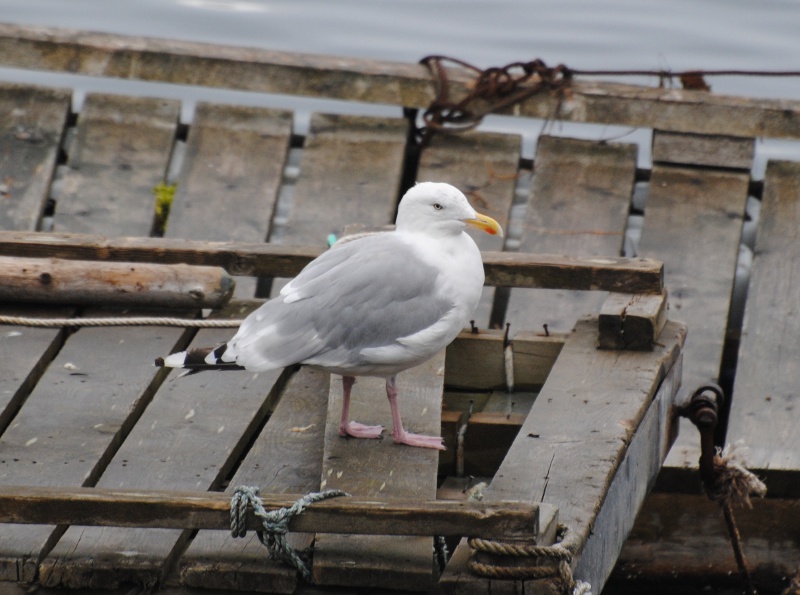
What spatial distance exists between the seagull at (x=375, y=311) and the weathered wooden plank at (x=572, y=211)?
1.32m

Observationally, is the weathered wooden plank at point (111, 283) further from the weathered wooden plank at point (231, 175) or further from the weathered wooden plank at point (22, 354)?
the weathered wooden plank at point (231, 175)

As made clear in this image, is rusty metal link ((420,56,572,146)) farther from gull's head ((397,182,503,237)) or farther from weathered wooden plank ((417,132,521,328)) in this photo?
gull's head ((397,182,503,237))

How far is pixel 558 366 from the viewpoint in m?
3.59

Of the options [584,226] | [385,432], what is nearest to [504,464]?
[385,432]

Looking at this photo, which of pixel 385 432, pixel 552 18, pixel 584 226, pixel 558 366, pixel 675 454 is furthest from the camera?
pixel 552 18

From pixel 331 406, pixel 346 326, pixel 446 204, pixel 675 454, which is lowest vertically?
pixel 675 454

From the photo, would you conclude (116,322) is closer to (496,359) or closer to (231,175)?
(496,359)

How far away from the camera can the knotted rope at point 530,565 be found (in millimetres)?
2539

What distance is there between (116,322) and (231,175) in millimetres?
1564

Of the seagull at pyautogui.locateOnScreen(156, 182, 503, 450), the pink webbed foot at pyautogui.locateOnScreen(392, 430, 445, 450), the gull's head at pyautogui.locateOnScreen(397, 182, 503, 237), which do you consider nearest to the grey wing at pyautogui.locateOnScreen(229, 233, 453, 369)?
the seagull at pyautogui.locateOnScreen(156, 182, 503, 450)

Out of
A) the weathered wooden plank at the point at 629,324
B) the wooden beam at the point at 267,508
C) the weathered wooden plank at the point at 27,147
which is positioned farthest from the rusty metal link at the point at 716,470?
the weathered wooden plank at the point at 27,147

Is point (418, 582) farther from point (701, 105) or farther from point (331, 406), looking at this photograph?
point (701, 105)

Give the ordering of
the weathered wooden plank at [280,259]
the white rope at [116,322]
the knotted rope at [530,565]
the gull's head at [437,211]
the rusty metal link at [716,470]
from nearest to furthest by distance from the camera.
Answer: the knotted rope at [530,565] → the gull's head at [437,211] → the rusty metal link at [716,470] → the white rope at [116,322] → the weathered wooden plank at [280,259]

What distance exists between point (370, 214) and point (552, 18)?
6313 millimetres
